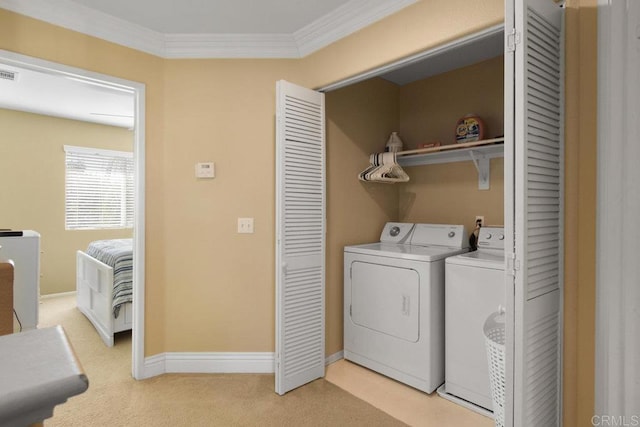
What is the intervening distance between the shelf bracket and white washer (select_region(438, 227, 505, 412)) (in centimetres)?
70

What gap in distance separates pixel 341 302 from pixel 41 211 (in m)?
4.32

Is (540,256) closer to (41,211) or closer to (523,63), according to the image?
(523,63)

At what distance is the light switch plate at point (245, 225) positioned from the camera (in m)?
2.70

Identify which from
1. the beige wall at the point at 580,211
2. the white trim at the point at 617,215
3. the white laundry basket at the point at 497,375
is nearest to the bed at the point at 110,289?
the white laundry basket at the point at 497,375

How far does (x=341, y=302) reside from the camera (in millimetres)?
2982

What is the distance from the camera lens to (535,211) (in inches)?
55.1

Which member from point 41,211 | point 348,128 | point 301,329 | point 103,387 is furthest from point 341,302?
point 41,211

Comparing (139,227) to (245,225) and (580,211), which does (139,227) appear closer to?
(245,225)

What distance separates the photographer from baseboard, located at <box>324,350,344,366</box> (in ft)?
9.36

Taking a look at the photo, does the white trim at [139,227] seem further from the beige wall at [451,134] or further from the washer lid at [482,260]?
the beige wall at [451,134]

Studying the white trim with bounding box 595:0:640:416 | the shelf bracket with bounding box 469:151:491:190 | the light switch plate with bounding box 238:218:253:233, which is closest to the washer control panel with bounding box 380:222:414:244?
the shelf bracket with bounding box 469:151:491:190

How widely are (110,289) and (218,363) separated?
1.27m

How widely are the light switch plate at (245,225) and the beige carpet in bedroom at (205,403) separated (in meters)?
1.07

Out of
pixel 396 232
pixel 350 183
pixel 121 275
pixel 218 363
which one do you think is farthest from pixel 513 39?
pixel 121 275
